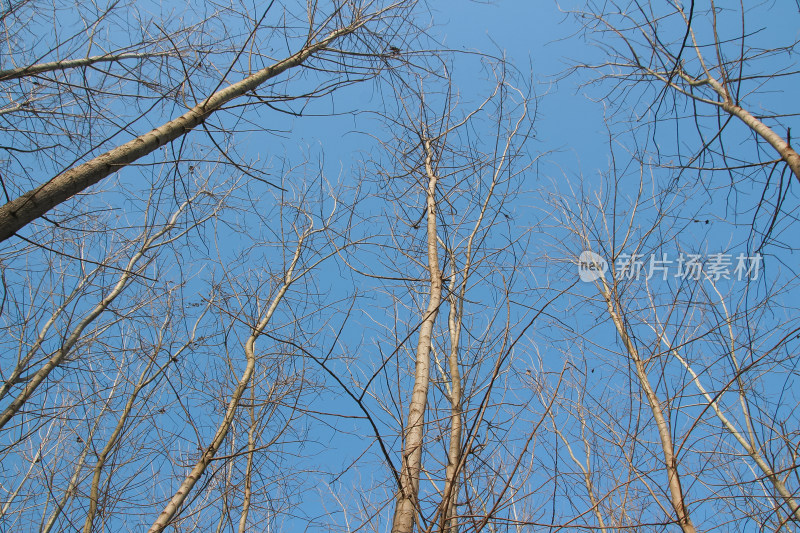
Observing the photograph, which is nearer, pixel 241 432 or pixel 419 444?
pixel 419 444

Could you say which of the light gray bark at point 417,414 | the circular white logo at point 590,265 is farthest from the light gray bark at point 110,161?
the circular white logo at point 590,265

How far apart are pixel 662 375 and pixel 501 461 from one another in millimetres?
2318

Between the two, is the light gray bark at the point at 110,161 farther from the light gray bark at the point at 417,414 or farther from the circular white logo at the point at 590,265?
the circular white logo at the point at 590,265

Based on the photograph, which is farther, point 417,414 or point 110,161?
point 417,414

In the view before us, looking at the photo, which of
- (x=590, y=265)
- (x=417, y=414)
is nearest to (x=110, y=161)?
(x=417, y=414)

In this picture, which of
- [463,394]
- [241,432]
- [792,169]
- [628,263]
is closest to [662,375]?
[792,169]

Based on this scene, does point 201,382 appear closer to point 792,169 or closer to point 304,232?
point 304,232

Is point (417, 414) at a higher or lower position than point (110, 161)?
lower

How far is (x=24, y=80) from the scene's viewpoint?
9.39ft

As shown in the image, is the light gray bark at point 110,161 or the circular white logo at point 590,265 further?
the circular white logo at point 590,265

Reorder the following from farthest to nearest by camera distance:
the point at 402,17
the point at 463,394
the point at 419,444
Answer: the point at 463,394
the point at 402,17
the point at 419,444

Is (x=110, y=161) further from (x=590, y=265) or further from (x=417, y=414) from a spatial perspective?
(x=590, y=265)

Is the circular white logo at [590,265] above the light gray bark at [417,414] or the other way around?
above

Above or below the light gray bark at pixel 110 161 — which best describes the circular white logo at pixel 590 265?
above
